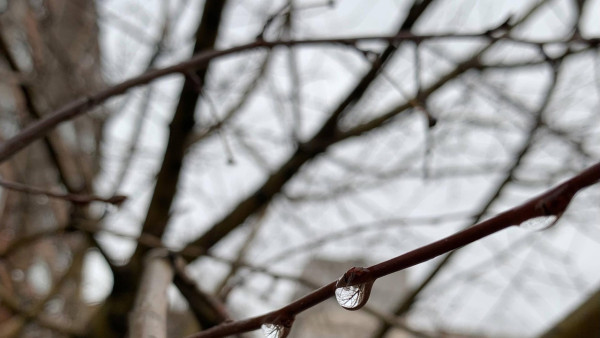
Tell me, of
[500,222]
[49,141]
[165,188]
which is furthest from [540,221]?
[49,141]

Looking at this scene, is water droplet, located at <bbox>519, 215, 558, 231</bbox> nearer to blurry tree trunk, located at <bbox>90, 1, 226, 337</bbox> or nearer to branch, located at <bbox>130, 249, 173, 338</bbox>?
branch, located at <bbox>130, 249, 173, 338</bbox>

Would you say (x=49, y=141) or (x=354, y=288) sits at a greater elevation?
(x=49, y=141)

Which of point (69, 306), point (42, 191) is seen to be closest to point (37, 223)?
point (69, 306)

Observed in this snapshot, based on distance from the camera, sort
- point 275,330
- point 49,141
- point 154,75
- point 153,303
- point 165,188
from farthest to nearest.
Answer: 1. point 49,141
2. point 165,188
3. point 154,75
4. point 153,303
5. point 275,330

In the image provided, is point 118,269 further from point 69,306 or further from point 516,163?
point 69,306

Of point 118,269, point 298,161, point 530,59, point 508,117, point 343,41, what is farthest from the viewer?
point 508,117

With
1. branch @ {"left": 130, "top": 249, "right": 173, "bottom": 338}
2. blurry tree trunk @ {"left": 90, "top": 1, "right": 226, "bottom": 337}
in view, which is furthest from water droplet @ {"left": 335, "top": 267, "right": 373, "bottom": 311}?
blurry tree trunk @ {"left": 90, "top": 1, "right": 226, "bottom": 337}

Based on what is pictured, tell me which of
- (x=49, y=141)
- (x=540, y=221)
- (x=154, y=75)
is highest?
(x=49, y=141)

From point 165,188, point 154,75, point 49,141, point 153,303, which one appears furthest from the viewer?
point 49,141

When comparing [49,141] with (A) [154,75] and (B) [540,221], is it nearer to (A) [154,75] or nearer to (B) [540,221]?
(A) [154,75]
